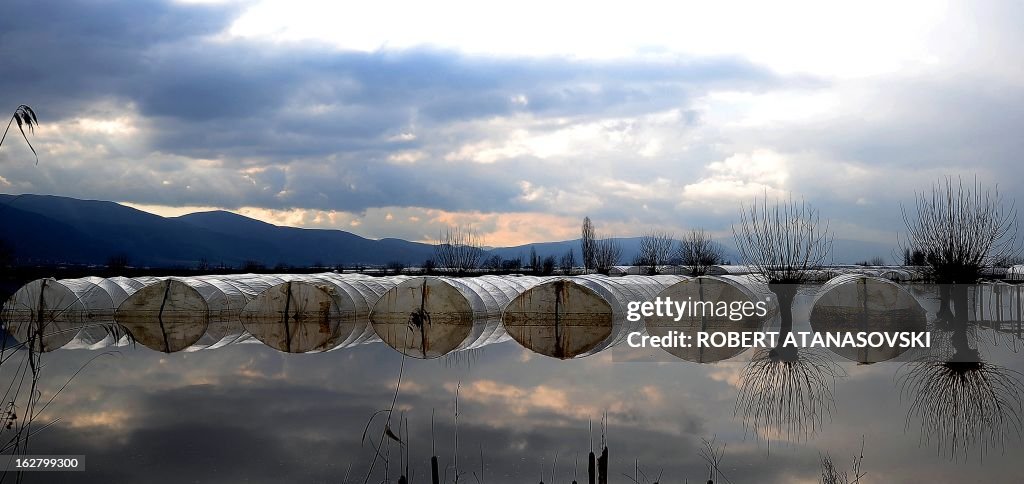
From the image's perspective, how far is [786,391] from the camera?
1262 centimetres

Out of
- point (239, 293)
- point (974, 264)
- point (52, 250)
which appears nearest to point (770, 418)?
point (974, 264)

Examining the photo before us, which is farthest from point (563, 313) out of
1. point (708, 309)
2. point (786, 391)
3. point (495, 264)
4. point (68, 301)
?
point (495, 264)

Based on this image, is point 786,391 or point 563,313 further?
point 563,313

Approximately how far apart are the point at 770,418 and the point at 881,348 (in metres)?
9.76

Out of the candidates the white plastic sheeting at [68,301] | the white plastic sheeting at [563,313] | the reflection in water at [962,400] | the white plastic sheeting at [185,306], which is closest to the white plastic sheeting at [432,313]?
the white plastic sheeting at [563,313]

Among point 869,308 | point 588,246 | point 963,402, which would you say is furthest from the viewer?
point 588,246

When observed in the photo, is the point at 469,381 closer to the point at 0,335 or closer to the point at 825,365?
the point at 825,365

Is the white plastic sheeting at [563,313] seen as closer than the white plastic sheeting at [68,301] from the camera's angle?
Yes

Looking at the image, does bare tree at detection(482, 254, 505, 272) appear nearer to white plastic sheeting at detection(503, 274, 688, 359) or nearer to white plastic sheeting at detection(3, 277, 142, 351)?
white plastic sheeting at detection(3, 277, 142, 351)

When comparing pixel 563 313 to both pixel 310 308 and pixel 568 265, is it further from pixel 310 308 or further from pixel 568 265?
pixel 568 265

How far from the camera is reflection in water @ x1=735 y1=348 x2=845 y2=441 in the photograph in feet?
33.4

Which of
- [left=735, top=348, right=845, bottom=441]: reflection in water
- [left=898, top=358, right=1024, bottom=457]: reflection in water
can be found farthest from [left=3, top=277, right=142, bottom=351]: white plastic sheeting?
[left=898, top=358, right=1024, bottom=457]: reflection in water

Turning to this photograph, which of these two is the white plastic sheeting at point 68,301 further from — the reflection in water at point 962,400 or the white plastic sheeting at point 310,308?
the reflection in water at point 962,400

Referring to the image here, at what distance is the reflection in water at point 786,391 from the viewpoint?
10.2 m
